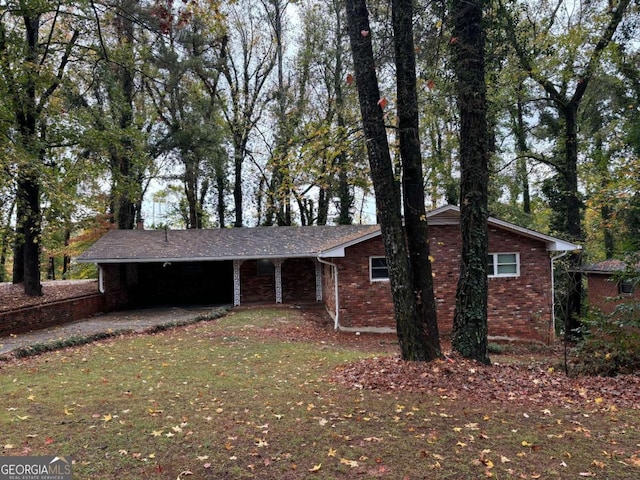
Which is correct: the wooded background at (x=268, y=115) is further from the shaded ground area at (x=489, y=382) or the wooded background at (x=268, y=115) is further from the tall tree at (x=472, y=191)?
the shaded ground area at (x=489, y=382)

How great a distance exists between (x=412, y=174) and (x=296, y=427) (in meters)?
4.88

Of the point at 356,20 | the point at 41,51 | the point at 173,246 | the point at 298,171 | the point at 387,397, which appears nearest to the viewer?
the point at 387,397

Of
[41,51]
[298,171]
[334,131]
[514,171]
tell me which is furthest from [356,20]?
[514,171]

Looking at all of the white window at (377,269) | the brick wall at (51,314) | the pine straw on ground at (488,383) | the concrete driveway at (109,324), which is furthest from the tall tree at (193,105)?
the pine straw on ground at (488,383)

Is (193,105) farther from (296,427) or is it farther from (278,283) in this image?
(296,427)

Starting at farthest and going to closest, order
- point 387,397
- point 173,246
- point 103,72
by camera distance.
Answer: point 173,246, point 103,72, point 387,397

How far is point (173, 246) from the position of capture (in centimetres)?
1902

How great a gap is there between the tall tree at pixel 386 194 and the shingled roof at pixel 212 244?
911cm

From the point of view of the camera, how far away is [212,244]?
1953 cm

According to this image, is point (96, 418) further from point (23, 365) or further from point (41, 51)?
point (41, 51)

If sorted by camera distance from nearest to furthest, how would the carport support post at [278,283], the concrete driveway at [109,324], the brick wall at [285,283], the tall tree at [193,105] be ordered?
the concrete driveway at [109,324], the carport support post at [278,283], the brick wall at [285,283], the tall tree at [193,105]

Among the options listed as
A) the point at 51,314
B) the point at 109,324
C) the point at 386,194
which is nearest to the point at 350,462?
the point at 386,194

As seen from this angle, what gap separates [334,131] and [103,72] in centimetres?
1477

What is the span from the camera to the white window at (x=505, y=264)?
46.1 feet
